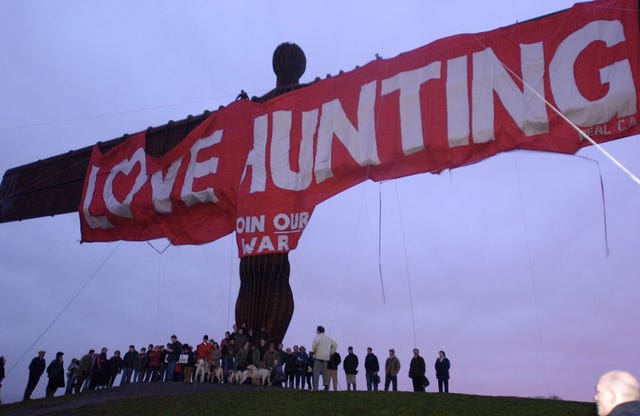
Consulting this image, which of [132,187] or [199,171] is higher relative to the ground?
[132,187]

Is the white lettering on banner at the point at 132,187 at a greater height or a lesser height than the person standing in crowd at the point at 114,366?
greater

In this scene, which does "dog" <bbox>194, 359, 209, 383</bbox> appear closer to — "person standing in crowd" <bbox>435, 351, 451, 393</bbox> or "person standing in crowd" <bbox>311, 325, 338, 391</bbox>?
"person standing in crowd" <bbox>311, 325, 338, 391</bbox>

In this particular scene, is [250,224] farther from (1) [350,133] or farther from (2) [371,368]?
(2) [371,368]

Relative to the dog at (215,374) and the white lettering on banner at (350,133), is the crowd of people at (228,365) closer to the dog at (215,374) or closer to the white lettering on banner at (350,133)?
the dog at (215,374)

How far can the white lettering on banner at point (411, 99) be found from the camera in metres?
17.9

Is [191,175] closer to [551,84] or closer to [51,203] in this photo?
[51,203]

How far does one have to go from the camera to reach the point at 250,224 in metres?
19.9

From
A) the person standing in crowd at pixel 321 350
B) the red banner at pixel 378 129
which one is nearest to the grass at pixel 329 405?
the person standing in crowd at pixel 321 350

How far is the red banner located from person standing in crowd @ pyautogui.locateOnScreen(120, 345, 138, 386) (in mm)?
4515

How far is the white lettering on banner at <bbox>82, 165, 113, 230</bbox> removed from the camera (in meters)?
25.3

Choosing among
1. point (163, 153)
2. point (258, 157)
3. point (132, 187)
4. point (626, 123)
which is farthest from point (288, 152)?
point (626, 123)

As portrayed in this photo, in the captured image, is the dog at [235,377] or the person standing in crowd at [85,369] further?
the person standing in crowd at [85,369]

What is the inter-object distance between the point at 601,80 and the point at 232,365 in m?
12.1

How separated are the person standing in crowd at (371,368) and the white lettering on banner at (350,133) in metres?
5.45
